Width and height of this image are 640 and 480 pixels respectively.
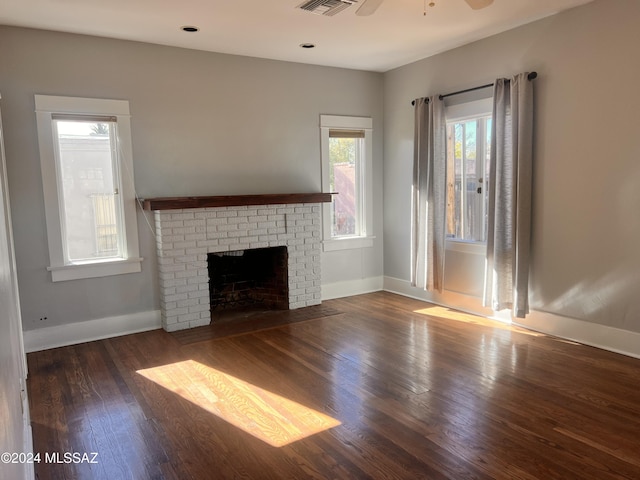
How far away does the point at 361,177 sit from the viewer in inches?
221

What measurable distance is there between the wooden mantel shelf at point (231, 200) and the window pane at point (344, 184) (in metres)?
0.47

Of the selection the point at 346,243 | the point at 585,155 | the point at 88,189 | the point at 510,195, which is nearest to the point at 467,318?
the point at 510,195

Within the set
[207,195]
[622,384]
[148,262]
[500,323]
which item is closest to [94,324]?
[148,262]

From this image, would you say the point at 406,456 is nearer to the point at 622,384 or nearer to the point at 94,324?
the point at 622,384

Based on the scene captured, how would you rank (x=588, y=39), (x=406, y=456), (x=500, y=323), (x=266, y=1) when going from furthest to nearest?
(x=500, y=323) < (x=588, y=39) < (x=266, y=1) < (x=406, y=456)

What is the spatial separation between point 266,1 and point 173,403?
282cm

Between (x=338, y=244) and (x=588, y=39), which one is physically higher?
(x=588, y=39)

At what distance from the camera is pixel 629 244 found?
342 cm

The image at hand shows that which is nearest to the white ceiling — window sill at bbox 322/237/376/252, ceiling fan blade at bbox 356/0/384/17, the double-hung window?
ceiling fan blade at bbox 356/0/384/17

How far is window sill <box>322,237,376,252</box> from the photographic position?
544 cm

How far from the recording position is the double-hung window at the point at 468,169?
447 cm

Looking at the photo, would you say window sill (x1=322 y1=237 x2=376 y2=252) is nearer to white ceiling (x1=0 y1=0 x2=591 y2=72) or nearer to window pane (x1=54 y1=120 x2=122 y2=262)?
white ceiling (x1=0 y1=0 x2=591 y2=72)

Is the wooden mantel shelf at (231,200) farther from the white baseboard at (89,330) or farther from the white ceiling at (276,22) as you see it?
the white ceiling at (276,22)

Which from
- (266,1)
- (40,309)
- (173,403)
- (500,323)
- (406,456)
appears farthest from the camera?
(500,323)
